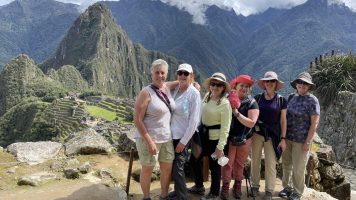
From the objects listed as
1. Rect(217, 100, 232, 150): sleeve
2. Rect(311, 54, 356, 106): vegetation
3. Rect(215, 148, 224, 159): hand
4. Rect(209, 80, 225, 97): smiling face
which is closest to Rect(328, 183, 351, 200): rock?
Rect(215, 148, 224, 159): hand

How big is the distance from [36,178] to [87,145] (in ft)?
6.38

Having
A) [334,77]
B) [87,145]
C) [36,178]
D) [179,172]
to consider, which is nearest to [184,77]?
[179,172]

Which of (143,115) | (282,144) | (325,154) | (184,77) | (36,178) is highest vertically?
(184,77)

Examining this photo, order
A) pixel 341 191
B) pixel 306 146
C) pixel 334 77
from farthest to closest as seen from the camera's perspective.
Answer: pixel 334 77
pixel 341 191
pixel 306 146

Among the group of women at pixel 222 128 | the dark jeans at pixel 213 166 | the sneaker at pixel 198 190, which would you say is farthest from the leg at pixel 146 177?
the sneaker at pixel 198 190

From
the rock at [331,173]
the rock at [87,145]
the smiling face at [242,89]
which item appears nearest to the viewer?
the smiling face at [242,89]

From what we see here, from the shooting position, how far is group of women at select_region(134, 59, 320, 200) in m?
6.14

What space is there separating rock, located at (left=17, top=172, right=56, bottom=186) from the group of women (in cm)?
230

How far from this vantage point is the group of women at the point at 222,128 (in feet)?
20.2

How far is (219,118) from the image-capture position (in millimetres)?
6516

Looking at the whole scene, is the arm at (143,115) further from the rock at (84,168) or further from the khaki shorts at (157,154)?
the rock at (84,168)

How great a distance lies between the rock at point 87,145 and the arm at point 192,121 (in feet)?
12.0

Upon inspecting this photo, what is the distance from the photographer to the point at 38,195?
6.85 meters

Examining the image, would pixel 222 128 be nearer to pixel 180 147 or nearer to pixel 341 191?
pixel 180 147
